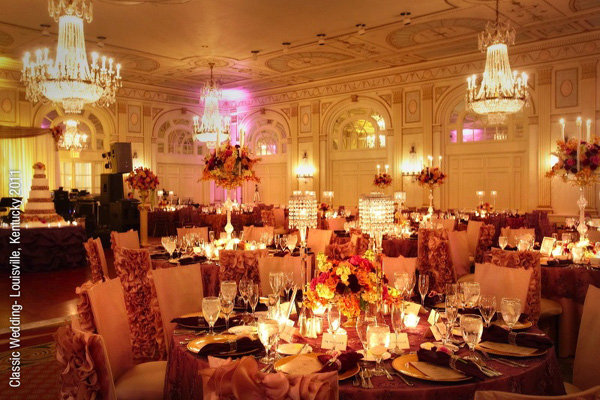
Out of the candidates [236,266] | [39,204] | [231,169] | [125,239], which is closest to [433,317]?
[236,266]

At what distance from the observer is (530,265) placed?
14.3ft

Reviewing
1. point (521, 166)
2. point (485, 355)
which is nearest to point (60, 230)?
point (485, 355)

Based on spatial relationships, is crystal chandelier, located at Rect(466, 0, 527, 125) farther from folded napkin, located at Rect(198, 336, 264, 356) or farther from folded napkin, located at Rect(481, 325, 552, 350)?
folded napkin, located at Rect(198, 336, 264, 356)

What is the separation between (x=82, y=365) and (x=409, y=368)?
4.40ft

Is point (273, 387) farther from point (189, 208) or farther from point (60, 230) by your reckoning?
point (189, 208)

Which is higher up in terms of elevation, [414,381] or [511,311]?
[511,311]

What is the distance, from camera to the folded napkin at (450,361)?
6.49 ft

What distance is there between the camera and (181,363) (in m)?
2.33

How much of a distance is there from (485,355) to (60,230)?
27.0 feet

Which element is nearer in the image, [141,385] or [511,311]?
[511,311]

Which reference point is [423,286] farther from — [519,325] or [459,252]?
[459,252]

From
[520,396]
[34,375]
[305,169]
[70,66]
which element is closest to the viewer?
[520,396]

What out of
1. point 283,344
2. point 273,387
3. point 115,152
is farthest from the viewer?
point 115,152

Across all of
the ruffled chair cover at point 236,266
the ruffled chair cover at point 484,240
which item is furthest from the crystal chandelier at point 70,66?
the ruffled chair cover at point 484,240
